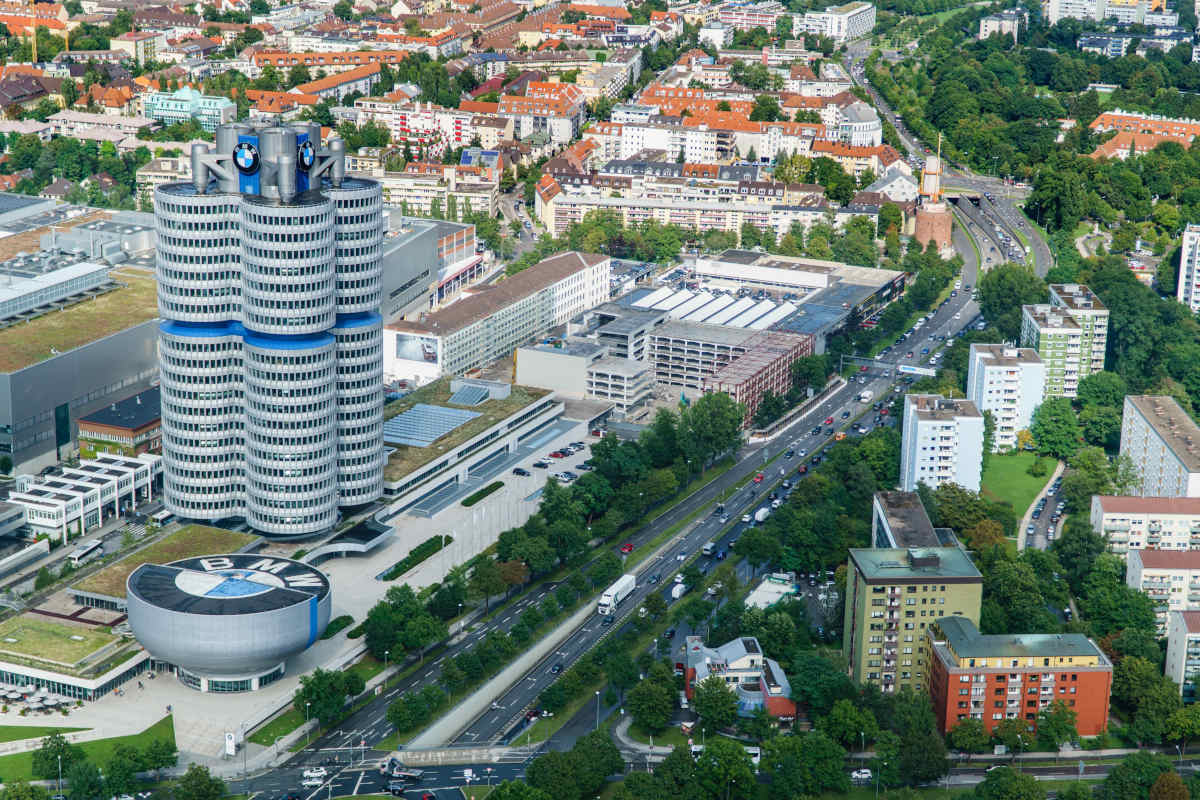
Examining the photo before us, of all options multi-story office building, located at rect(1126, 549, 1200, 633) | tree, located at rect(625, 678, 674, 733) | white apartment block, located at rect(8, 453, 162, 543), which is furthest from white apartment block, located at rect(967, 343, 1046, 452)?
white apartment block, located at rect(8, 453, 162, 543)

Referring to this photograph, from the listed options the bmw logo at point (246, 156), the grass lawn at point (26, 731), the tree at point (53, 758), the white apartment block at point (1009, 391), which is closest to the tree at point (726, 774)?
the tree at point (53, 758)

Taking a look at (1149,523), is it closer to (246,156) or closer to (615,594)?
(615,594)

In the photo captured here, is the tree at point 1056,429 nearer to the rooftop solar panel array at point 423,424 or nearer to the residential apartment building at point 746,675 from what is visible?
the rooftop solar panel array at point 423,424

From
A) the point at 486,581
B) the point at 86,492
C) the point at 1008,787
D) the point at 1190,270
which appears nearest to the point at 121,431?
the point at 86,492

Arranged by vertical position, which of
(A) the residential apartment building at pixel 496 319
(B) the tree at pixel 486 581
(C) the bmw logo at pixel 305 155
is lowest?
(B) the tree at pixel 486 581

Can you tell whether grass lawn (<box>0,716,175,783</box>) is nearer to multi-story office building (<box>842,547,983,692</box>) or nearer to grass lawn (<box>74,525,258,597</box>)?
grass lawn (<box>74,525,258,597</box>)

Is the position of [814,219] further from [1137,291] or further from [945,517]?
[945,517]
